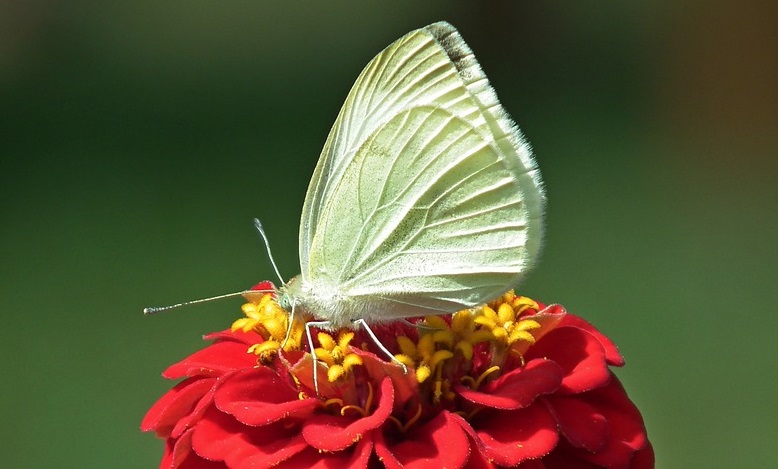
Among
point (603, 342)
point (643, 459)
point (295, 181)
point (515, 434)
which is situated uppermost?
point (515, 434)

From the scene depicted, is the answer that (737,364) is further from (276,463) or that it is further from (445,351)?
(276,463)

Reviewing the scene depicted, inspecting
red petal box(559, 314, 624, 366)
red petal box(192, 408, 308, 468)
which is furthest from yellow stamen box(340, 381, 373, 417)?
red petal box(559, 314, 624, 366)

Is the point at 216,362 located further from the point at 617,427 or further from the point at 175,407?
the point at 617,427

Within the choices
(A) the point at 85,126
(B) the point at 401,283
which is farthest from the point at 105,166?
(B) the point at 401,283

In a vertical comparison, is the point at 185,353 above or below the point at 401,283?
below

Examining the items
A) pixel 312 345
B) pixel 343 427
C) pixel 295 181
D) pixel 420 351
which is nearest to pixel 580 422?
pixel 420 351
